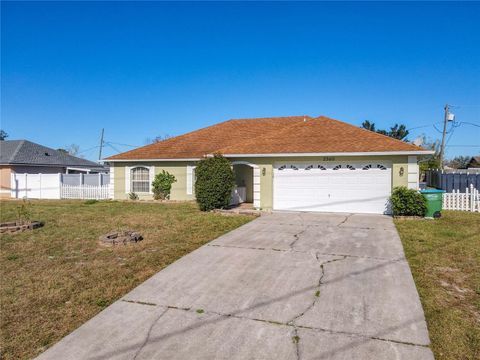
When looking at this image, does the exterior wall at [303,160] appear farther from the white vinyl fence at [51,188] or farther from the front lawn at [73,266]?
the white vinyl fence at [51,188]

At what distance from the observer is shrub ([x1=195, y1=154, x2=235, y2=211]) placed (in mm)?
13672

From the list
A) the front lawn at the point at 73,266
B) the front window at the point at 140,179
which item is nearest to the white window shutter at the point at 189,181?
the front window at the point at 140,179

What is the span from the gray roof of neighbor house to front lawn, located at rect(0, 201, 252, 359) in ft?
49.9

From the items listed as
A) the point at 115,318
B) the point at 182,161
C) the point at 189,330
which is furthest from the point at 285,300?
the point at 182,161

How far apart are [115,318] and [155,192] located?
559 inches

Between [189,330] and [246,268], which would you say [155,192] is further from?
[189,330]

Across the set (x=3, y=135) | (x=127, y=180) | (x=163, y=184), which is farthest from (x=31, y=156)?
(x=3, y=135)

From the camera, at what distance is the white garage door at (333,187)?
13.0 m

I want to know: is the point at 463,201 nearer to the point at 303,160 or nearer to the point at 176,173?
the point at 303,160

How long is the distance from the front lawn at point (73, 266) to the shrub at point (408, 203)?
5.38 metres

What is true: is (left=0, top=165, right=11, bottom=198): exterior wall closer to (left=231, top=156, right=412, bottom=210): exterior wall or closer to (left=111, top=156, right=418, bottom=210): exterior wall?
(left=111, top=156, right=418, bottom=210): exterior wall

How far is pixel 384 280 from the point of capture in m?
5.78

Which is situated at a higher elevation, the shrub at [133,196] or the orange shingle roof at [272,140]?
the orange shingle roof at [272,140]

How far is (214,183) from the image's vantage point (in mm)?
13648
